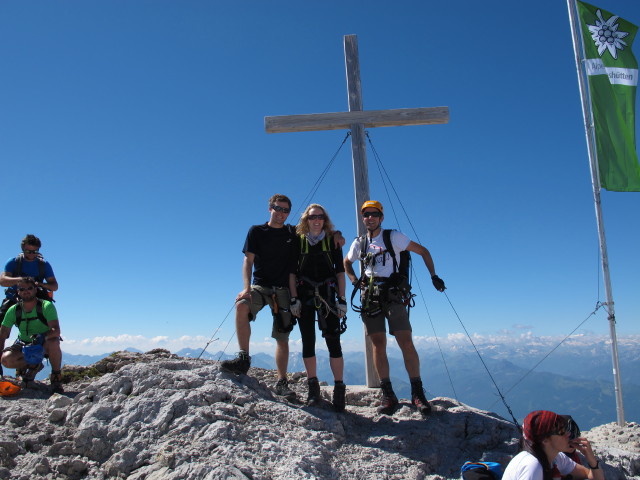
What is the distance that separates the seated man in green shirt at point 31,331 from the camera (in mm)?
7523

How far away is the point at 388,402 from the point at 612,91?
25.9 ft

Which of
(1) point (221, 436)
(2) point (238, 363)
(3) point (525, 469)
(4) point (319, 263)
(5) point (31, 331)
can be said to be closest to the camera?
(3) point (525, 469)

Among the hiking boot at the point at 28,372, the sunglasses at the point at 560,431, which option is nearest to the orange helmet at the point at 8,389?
the hiking boot at the point at 28,372

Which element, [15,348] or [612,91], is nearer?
[15,348]

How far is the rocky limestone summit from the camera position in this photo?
4.62 m

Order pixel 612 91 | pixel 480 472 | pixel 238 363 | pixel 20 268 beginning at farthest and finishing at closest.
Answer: pixel 612 91, pixel 20 268, pixel 238 363, pixel 480 472

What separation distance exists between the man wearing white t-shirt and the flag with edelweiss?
17.0 feet

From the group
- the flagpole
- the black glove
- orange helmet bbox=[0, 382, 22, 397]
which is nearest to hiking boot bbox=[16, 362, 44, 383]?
orange helmet bbox=[0, 382, 22, 397]

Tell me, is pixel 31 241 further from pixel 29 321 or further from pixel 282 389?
pixel 282 389

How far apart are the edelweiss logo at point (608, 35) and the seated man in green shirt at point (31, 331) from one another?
1150cm

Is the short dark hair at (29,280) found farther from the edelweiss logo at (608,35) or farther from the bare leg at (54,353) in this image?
the edelweiss logo at (608,35)

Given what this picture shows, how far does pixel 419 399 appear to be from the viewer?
618 centimetres

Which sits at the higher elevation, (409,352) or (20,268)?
(20,268)

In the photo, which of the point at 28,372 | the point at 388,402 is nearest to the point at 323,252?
the point at 388,402
